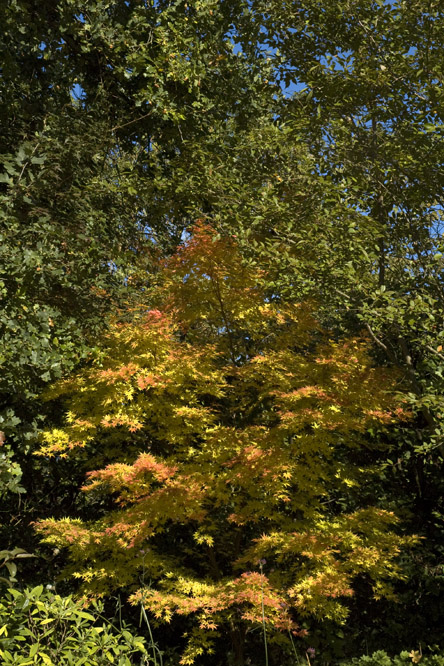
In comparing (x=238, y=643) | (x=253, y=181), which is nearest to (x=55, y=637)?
(x=253, y=181)

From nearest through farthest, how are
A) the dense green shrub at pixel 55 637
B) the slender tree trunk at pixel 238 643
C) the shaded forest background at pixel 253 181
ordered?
the dense green shrub at pixel 55 637 < the shaded forest background at pixel 253 181 < the slender tree trunk at pixel 238 643

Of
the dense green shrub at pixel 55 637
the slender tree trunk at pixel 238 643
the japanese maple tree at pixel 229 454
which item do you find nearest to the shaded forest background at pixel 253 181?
the japanese maple tree at pixel 229 454

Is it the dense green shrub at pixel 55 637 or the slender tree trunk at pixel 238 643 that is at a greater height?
the dense green shrub at pixel 55 637

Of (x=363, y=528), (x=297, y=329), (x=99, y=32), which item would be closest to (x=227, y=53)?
(x=99, y=32)

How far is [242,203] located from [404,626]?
6494mm

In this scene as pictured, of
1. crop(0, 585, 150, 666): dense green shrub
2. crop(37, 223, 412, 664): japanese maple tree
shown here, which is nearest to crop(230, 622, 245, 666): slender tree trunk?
crop(37, 223, 412, 664): japanese maple tree

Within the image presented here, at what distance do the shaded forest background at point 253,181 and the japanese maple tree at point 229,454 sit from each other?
1.48ft

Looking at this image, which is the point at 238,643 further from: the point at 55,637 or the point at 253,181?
the point at 253,181

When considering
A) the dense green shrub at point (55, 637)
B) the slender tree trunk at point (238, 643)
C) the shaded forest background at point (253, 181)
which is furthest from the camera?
the slender tree trunk at point (238, 643)

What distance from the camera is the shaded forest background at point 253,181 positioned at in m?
4.93

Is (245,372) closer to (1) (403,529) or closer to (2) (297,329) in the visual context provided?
(2) (297,329)

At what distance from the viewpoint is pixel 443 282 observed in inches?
209

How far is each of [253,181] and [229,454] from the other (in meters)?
3.15

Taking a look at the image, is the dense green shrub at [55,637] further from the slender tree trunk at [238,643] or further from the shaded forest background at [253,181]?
the slender tree trunk at [238,643]
